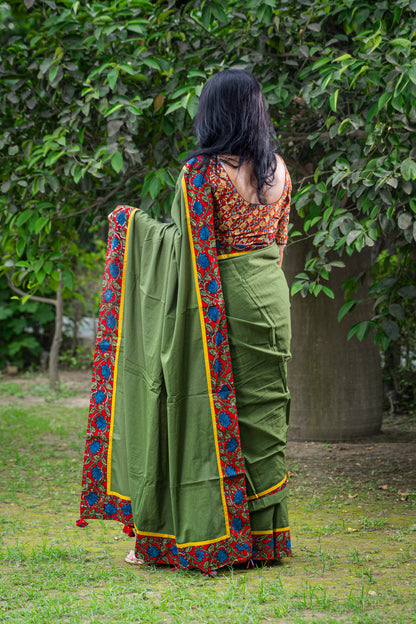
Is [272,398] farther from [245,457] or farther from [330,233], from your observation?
[330,233]

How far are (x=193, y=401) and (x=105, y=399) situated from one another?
440 millimetres

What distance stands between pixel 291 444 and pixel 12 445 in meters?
2.27

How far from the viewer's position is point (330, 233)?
4.03 m

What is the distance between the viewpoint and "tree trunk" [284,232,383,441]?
5988 mm

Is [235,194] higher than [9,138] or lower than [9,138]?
lower

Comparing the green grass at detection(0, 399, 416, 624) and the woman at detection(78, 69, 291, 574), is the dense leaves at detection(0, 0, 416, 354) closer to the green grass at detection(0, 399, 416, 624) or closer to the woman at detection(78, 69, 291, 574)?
the woman at detection(78, 69, 291, 574)

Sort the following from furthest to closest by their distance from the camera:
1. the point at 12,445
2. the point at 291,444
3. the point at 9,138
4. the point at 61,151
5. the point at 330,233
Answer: the point at 12,445
the point at 291,444
the point at 9,138
the point at 61,151
the point at 330,233

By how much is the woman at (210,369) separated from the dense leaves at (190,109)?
2.12ft

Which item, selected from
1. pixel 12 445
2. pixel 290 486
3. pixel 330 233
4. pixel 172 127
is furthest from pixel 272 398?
pixel 12 445

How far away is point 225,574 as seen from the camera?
3.27 metres

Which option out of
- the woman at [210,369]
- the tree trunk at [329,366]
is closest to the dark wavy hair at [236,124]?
the woman at [210,369]

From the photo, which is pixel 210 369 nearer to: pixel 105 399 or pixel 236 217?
pixel 105 399

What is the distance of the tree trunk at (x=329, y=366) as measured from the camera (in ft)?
19.6

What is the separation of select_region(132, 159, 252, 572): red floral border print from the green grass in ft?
0.56
